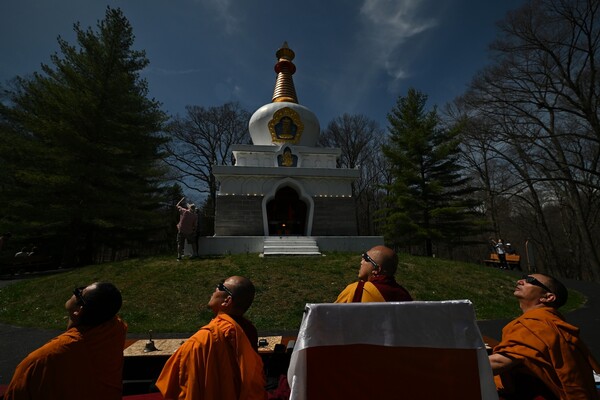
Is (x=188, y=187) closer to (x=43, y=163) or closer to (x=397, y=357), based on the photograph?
(x=43, y=163)

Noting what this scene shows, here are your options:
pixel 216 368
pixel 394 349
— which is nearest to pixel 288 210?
pixel 216 368

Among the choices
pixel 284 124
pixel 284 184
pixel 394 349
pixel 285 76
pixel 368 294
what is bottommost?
pixel 394 349

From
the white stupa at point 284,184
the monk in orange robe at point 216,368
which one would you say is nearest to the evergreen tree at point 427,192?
the white stupa at point 284,184

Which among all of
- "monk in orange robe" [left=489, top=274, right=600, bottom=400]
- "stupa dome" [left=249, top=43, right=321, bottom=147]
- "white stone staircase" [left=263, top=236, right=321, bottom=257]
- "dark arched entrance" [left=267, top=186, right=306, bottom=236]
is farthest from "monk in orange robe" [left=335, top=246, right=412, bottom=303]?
"stupa dome" [left=249, top=43, right=321, bottom=147]

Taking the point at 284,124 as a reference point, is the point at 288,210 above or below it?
below

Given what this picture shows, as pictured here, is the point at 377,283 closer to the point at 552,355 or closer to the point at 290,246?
the point at 552,355

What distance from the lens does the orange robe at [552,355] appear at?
202 centimetres

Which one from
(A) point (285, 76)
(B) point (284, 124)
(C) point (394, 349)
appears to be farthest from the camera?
(A) point (285, 76)

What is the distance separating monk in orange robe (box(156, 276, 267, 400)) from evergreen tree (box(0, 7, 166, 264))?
14.2 metres

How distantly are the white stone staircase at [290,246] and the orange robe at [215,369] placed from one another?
9.45m

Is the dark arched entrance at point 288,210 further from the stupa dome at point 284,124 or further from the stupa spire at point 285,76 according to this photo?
the stupa spire at point 285,76

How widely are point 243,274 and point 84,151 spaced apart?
37.5ft

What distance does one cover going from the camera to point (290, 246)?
40.5 feet

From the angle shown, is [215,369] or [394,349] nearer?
[394,349]
